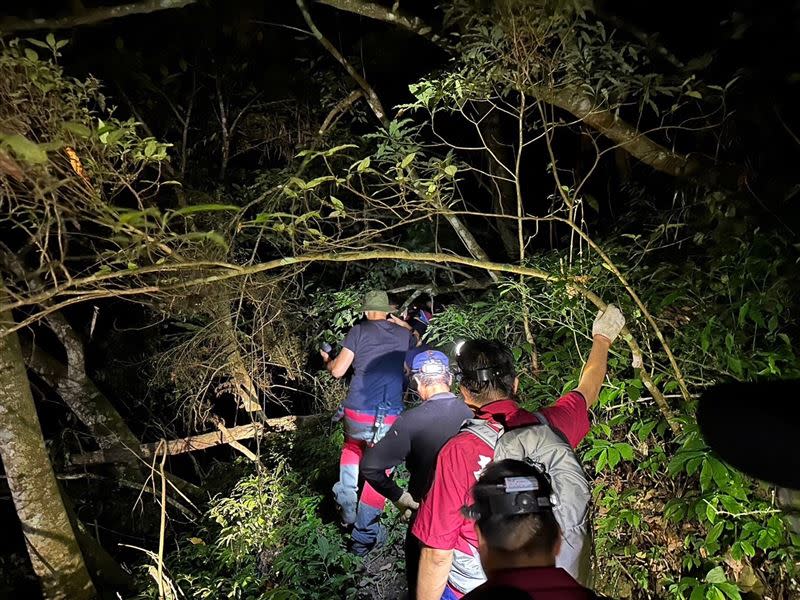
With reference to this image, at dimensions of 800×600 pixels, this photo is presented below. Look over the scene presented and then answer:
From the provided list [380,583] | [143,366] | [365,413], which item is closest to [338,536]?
[380,583]

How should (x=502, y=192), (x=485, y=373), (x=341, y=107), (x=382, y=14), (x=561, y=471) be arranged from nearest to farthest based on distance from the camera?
(x=561, y=471), (x=485, y=373), (x=382, y=14), (x=341, y=107), (x=502, y=192)

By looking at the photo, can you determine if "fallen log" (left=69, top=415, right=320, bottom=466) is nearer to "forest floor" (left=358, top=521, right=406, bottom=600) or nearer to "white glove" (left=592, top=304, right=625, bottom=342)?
"forest floor" (left=358, top=521, right=406, bottom=600)

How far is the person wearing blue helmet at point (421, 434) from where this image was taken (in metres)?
3.17

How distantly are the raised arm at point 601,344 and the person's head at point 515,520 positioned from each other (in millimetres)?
Result: 1424

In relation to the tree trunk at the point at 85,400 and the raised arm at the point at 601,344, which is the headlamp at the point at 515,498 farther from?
the tree trunk at the point at 85,400

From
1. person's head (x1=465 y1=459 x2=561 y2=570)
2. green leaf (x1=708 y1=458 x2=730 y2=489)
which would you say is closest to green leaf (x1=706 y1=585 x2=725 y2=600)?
green leaf (x1=708 y1=458 x2=730 y2=489)

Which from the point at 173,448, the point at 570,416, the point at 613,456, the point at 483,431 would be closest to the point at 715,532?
the point at 613,456

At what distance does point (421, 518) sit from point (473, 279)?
4302 mm

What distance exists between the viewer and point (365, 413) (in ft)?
15.8

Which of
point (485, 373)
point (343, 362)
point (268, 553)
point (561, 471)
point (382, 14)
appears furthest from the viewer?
point (268, 553)

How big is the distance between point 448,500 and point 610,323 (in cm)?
147

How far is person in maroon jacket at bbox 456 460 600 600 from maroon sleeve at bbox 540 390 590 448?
1.00 meters

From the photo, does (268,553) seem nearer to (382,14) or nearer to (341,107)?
(382,14)

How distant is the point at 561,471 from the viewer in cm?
207
